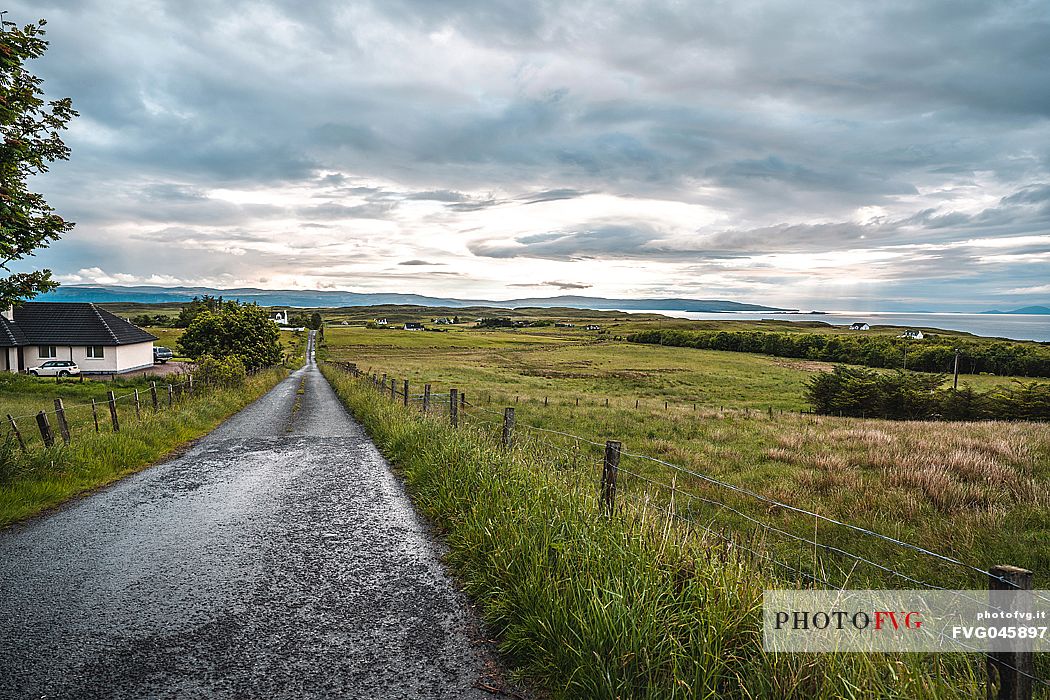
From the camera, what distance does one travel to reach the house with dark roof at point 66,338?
48219mm

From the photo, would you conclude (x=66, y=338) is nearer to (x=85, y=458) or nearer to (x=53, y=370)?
(x=53, y=370)

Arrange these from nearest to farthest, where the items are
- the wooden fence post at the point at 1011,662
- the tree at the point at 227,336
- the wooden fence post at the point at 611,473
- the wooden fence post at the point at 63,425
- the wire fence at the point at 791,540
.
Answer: the wooden fence post at the point at 1011,662, the wire fence at the point at 791,540, the wooden fence post at the point at 611,473, the wooden fence post at the point at 63,425, the tree at the point at 227,336

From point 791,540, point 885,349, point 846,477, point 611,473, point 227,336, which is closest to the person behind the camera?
point 611,473

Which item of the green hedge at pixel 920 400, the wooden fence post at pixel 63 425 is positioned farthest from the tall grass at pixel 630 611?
the green hedge at pixel 920 400

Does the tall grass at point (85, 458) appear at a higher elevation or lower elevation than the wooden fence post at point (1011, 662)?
lower

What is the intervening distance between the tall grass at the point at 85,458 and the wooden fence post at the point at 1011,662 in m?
10.1

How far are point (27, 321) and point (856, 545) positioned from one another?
208 ft

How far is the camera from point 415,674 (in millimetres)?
4250

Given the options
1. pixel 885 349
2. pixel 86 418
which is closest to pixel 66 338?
pixel 86 418

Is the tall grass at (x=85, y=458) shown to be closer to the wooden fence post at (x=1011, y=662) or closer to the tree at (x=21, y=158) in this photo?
the tree at (x=21, y=158)

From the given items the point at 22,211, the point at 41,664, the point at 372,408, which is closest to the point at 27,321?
the point at 372,408

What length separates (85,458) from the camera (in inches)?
416

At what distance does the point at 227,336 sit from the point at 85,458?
35.2 meters

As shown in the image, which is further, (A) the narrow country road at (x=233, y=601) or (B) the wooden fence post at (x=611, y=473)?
(B) the wooden fence post at (x=611, y=473)
